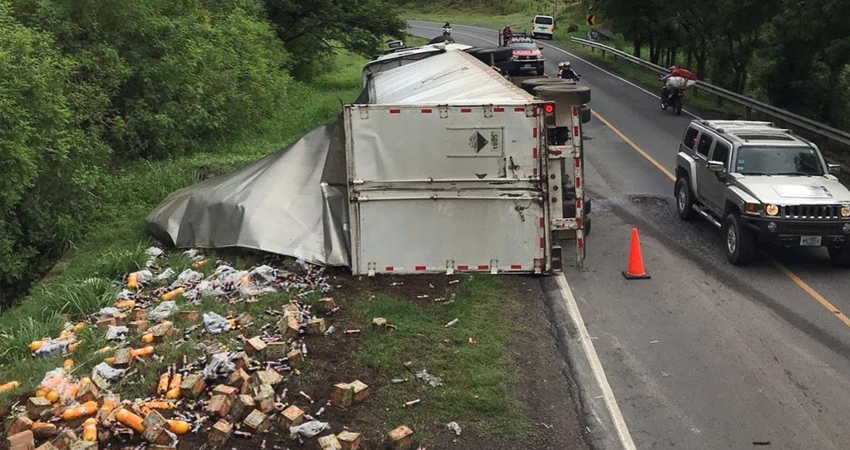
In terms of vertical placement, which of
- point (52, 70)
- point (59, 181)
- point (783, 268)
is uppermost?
point (52, 70)

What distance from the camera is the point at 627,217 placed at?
50.0 ft

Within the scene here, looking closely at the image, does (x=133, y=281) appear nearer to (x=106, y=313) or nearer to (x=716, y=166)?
(x=106, y=313)

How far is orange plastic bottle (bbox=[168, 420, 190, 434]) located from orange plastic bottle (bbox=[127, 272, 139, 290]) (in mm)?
4037

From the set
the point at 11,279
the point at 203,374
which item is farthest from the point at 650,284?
the point at 11,279

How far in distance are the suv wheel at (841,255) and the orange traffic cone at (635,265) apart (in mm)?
2911

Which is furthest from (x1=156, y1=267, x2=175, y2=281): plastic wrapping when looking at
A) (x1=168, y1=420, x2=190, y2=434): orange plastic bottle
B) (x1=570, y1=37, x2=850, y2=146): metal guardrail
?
(x1=570, y1=37, x2=850, y2=146): metal guardrail

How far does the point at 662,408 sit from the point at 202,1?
66.9 feet

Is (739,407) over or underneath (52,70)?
underneath

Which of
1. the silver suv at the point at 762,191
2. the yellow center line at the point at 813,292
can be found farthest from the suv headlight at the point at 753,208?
the yellow center line at the point at 813,292

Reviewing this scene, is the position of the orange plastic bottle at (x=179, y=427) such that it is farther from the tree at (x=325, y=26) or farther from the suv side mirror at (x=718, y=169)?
the tree at (x=325, y=26)

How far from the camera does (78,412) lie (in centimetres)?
733

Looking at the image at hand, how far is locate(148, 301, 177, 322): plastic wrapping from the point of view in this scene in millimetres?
9578

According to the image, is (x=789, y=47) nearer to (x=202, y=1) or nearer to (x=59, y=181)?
(x=202, y=1)

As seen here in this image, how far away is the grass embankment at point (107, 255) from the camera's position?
9.06 meters
